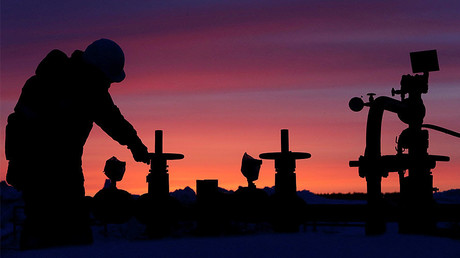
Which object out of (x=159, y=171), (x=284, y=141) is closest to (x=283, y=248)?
(x=284, y=141)

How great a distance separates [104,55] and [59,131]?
3.48 ft

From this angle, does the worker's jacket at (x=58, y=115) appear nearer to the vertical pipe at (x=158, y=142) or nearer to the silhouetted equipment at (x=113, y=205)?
the vertical pipe at (x=158, y=142)

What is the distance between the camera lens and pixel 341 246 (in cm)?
708

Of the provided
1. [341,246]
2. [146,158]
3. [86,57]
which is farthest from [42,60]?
[341,246]

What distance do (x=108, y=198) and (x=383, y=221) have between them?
5.36m

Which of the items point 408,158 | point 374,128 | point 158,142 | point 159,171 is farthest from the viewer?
point 158,142

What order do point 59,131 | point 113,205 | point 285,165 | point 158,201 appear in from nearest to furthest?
point 59,131
point 285,165
point 158,201
point 113,205

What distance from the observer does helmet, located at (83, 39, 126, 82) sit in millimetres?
7250

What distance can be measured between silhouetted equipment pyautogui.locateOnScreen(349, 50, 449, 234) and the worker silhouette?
3644 mm

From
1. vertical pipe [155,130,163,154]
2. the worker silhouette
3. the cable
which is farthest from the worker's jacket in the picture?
the cable

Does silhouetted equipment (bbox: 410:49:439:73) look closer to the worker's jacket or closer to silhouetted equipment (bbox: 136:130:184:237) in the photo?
silhouetted equipment (bbox: 136:130:184:237)

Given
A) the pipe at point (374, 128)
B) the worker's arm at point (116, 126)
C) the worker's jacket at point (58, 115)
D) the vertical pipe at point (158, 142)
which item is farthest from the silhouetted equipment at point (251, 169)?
the worker's jacket at point (58, 115)

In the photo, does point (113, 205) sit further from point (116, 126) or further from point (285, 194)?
point (116, 126)

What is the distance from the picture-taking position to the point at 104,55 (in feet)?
23.8
